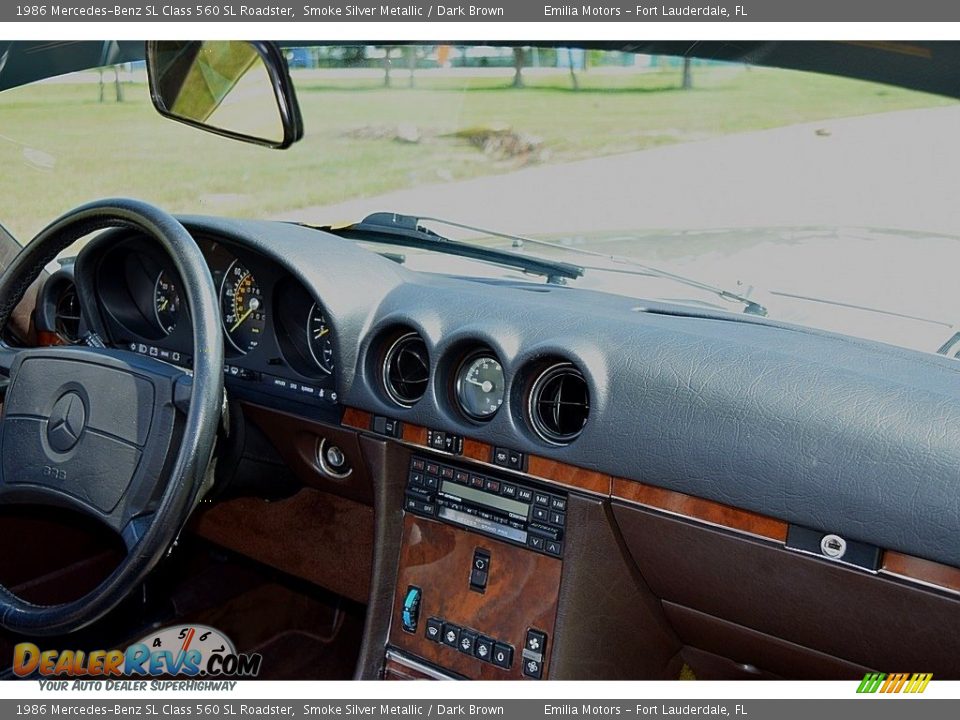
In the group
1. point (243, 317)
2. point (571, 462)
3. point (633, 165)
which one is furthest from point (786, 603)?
point (243, 317)

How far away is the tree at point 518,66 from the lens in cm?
268

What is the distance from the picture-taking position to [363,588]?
9.48 feet

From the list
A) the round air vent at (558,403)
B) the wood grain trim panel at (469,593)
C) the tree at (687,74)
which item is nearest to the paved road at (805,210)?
the tree at (687,74)

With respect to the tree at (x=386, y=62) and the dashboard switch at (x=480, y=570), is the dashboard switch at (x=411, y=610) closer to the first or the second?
the dashboard switch at (x=480, y=570)

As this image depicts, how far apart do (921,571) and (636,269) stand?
3.68ft

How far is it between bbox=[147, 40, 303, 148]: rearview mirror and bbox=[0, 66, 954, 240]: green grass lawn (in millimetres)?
178

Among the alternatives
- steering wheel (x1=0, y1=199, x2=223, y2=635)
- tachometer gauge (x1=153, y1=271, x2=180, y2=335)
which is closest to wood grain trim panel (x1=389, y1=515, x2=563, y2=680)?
steering wheel (x1=0, y1=199, x2=223, y2=635)

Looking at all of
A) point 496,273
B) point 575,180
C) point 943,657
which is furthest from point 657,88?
point 943,657

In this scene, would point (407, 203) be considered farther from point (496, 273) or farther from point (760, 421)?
point (760, 421)

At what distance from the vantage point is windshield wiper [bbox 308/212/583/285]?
273cm

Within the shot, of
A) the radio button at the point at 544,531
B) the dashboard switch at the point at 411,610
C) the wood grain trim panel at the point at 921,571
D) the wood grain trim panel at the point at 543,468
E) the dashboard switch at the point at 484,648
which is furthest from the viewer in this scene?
the dashboard switch at the point at 411,610

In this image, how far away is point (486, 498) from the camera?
91.4 inches

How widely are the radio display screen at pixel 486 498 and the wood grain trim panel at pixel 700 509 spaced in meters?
0.26
